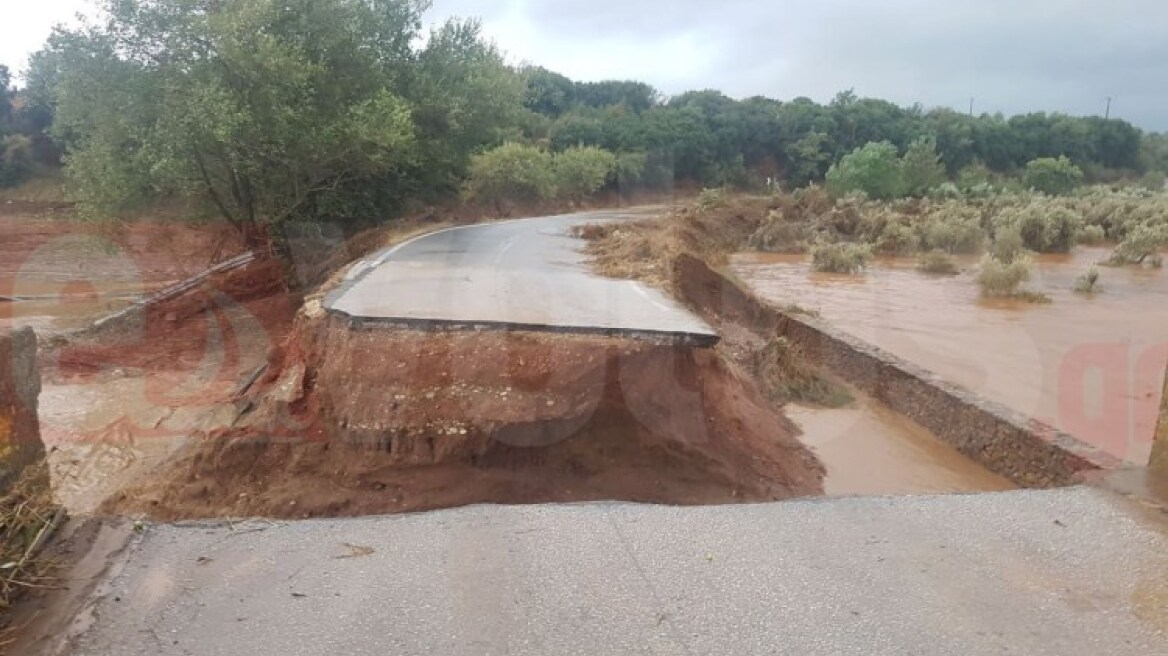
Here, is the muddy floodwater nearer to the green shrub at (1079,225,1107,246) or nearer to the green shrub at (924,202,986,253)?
the green shrub at (924,202,986,253)

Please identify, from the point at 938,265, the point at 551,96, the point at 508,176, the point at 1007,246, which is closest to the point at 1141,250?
the point at 1007,246

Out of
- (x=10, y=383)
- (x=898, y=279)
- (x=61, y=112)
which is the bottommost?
(x=898, y=279)

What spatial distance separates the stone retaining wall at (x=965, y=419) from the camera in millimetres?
6251

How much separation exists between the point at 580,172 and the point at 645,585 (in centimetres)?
3667

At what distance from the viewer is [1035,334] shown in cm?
1303

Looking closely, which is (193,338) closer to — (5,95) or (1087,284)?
(1087,284)

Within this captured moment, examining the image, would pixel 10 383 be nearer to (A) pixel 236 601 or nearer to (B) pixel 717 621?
(A) pixel 236 601

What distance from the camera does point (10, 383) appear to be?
3504mm

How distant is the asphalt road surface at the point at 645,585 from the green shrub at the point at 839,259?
18775 millimetres

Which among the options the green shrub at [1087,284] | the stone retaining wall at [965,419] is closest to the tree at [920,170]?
the green shrub at [1087,284]

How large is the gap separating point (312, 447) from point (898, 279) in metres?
18.8

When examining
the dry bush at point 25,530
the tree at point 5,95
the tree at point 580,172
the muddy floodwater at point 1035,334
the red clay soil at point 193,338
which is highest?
the tree at point 5,95

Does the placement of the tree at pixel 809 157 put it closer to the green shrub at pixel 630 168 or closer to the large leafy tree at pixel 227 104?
the green shrub at pixel 630 168

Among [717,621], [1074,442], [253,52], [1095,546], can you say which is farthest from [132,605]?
[253,52]
